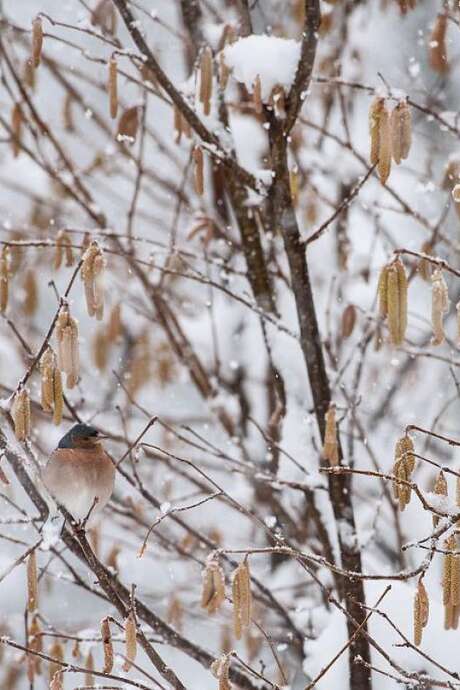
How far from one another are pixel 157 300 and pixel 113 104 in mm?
830

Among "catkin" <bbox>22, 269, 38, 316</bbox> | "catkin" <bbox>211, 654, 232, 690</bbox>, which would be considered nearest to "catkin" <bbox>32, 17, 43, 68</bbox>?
"catkin" <bbox>211, 654, 232, 690</bbox>

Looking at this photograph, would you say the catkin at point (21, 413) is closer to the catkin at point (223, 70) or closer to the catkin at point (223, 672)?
the catkin at point (223, 672)

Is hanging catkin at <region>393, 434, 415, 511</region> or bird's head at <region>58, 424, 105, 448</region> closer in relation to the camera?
hanging catkin at <region>393, 434, 415, 511</region>

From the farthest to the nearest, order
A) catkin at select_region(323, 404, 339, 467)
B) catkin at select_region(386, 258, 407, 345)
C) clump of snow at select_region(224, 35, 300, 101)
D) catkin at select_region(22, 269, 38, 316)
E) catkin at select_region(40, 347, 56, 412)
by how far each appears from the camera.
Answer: catkin at select_region(22, 269, 38, 316) < clump of snow at select_region(224, 35, 300, 101) < catkin at select_region(323, 404, 339, 467) < catkin at select_region(40, 347, 56, 412) < catkin at select_region(386, 258, 407, 345)

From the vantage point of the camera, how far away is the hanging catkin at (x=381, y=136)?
1.83 metres

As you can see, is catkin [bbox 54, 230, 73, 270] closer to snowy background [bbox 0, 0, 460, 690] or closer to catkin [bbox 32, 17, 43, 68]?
snowy background [bbox 0, 0, 460, 690]

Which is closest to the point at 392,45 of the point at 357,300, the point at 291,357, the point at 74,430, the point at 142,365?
the point at 357,300

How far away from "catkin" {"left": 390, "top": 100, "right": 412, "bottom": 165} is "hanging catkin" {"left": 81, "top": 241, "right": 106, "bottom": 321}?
0.62m

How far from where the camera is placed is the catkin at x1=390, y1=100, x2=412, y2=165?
6.15 feet

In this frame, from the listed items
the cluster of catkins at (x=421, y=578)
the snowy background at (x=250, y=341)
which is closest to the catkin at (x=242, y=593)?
the cluster of catkins at (x=421, y=578)

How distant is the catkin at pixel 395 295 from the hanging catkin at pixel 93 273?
56 cm

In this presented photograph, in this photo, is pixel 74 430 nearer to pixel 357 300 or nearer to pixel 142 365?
pixel 357 300

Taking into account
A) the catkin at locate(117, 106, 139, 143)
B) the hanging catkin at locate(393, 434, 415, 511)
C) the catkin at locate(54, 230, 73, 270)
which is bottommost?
the hanging catkin at locate(393, 434, 415, 511)

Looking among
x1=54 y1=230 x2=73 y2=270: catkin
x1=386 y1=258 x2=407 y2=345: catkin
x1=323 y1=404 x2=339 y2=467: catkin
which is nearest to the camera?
x1=386 y1=258 x2=407 y2=345: catkin
